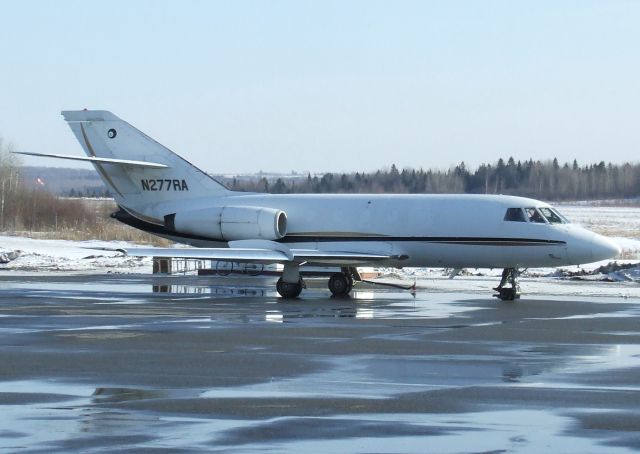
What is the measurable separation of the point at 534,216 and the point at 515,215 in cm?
45

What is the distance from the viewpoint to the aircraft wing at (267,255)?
2836cm

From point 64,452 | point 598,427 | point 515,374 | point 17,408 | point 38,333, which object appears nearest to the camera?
point 64,452

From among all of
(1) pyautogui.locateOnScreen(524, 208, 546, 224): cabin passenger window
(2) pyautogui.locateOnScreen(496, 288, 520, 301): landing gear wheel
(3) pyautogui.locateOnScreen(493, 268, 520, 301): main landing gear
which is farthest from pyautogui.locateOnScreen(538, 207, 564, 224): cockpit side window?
(2) pyautogui.locateOnScreen(496, 288, 520, 301): landing gear wheel

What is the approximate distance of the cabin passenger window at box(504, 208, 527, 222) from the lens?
29562mm

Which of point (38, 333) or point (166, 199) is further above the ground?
point (166, 199)

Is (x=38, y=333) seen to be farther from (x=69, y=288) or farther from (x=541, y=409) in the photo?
(x=69, y=288)

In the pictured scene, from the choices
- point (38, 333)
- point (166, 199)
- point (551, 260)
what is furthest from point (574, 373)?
point (166, 199)

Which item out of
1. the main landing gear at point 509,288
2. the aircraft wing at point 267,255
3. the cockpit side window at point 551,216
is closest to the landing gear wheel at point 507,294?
the main landing gear at point 509,288

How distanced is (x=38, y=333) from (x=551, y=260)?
45.4ft

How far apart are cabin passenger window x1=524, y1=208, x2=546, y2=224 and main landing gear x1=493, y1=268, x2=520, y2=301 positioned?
49.6 inches

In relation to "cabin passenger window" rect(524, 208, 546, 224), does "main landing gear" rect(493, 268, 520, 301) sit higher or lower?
lower

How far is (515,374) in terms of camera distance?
47.1 ft

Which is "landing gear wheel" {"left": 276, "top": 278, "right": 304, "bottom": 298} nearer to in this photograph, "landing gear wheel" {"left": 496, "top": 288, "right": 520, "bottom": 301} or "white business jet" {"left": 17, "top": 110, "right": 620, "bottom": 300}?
"white business jet" {"left": 17, "top": 110, "right": 620, "bottom": 300}

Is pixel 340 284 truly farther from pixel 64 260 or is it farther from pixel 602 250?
pixel 64 260
